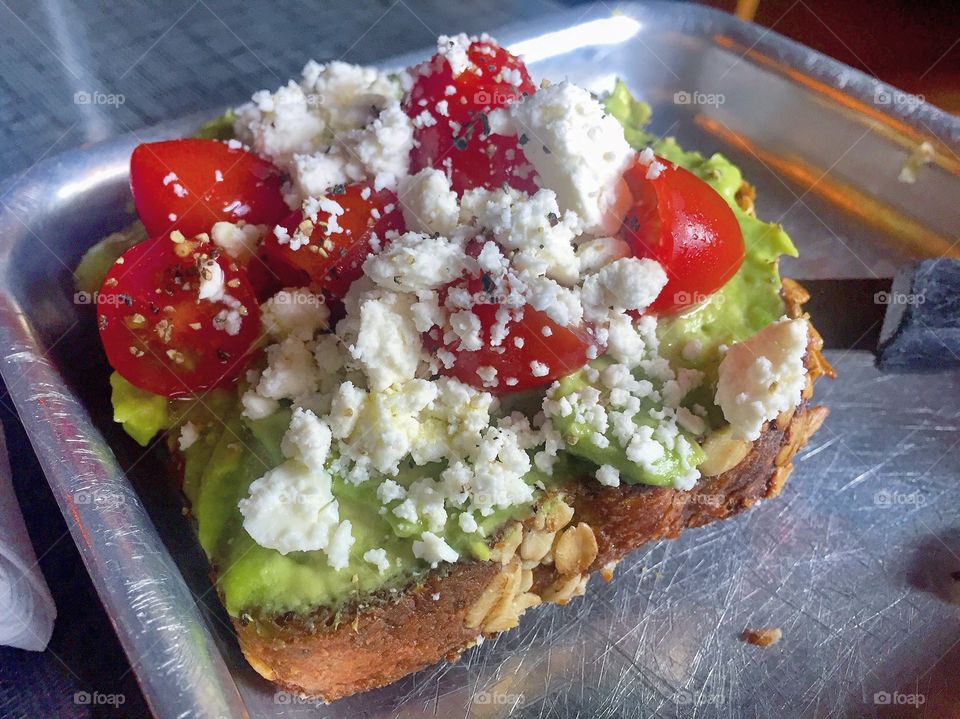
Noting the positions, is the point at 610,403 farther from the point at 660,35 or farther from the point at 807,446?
the point at 660,35

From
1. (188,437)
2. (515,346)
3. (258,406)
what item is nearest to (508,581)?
(515,346)

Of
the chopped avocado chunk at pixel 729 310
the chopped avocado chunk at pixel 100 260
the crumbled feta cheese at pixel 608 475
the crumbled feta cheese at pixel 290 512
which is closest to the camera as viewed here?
the crumbled feta cheese at pixel 290 512

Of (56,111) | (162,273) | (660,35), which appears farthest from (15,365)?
(660,35)

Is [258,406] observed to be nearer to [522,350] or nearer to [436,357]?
[436,357]

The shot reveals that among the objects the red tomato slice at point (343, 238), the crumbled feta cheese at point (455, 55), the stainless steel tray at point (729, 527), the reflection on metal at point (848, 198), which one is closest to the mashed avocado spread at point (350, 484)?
the stainless steel tray at point (729, 527)

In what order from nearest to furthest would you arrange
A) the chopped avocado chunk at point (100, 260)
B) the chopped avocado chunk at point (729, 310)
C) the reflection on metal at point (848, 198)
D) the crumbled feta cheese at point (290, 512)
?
1. the crumbled feta cheese at point (290, 512)
2. the chopped avocado chunk at point (729, 310)
3. the chopped avocado chunk at point (100, 260)
4. the reflection on metal at point (848, 198)

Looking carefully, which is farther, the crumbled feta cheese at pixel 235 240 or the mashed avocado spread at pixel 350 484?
the crumbled feta cheese at pixel 235 240

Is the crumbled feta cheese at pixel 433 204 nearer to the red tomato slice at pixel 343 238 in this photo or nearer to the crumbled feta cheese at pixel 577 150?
the red tomato slice at pixel 343 238
